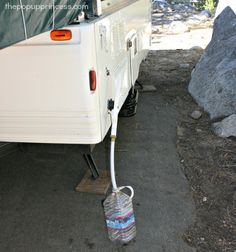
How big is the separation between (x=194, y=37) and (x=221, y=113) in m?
6.17

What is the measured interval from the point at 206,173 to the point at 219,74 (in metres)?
1.99

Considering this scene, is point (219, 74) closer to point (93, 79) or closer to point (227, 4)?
point (227, 4)

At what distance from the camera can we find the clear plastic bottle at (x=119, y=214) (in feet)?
9.05

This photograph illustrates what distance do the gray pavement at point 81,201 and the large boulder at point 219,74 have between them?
879mm

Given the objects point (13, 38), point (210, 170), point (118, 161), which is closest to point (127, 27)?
point (118, 161)

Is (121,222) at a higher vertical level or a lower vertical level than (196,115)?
higher

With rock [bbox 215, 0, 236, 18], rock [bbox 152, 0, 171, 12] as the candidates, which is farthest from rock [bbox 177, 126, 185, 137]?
rock [bbox 152, 0, 171, 12]

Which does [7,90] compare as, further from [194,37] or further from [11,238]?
[194,37]

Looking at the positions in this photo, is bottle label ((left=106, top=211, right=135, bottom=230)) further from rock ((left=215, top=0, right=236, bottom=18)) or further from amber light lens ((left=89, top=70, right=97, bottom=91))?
rock ((left=215, top=0, right=236, bottom=18))

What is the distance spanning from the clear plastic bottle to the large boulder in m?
2.46

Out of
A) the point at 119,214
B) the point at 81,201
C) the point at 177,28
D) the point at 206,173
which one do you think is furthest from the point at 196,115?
the point at 177,28

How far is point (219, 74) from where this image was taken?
17.3 feet

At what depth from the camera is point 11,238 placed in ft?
9.72

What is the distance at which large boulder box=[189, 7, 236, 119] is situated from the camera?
4.86 meters
